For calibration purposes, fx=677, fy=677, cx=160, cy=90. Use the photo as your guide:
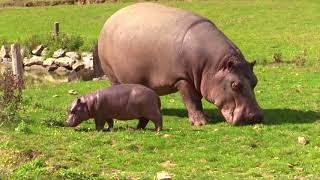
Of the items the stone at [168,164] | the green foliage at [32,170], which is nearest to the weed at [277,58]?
the stone at [168,164]

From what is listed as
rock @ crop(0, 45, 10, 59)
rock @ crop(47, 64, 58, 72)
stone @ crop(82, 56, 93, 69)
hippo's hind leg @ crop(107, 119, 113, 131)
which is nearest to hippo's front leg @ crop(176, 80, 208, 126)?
hippo's hind leg @ crop(107, 119, 113, 131)

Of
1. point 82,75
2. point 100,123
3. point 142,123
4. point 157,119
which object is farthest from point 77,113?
point 82,75

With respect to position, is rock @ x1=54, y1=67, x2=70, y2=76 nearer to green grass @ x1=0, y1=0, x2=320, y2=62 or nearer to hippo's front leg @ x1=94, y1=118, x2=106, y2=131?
green grass @ x1=0, y1=0, x2=320, y2=62

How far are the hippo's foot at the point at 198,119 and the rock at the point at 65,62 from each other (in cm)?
1592

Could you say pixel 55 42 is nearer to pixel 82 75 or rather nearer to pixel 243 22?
pixel 82 75

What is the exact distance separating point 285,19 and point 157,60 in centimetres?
2143

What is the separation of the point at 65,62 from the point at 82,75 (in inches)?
160

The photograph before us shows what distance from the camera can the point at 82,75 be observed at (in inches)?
960

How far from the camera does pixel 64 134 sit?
36.2 feet

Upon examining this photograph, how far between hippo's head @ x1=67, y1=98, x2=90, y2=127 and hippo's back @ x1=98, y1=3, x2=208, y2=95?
199 centimetres

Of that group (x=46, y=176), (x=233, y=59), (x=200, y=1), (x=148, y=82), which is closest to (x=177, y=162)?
(x=46, y=176)

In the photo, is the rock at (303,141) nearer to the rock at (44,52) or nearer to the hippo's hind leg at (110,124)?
the hippo's hind leg at (110,124)

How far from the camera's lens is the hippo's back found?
42.3 ft

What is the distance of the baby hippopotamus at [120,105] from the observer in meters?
11.4
